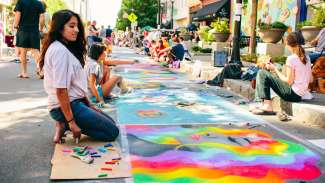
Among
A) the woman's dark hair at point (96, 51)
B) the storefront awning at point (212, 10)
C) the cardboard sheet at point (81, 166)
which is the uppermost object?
the storefront awning at point (212, 10)

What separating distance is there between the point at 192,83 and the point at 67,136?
6553mm

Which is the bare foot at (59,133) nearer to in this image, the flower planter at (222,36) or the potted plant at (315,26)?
the potted plant at (315,26)

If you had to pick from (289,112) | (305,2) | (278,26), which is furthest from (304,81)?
(305,2)

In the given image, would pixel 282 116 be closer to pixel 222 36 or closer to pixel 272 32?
pixel 272 32

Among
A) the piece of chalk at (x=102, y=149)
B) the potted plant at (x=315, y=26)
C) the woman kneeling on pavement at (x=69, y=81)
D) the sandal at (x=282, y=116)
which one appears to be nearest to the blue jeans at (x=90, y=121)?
the woman kneeling on pavement at (x=69, y=81)

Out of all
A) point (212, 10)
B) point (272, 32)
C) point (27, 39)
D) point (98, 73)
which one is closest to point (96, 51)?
point (98, 73)

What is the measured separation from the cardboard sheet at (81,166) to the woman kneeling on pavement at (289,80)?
327cm

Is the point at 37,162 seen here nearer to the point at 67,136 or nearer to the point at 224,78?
the point at 67,136

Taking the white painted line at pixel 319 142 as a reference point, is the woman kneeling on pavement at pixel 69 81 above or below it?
above

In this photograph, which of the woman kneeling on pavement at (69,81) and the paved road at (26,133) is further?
the woman kneeling on pavement at (69,81)

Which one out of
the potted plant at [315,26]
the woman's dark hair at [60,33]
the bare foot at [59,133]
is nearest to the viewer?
the woman's dark hair at [60,33]

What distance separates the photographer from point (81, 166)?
13.5ft

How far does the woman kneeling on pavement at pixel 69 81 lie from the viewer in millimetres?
4566

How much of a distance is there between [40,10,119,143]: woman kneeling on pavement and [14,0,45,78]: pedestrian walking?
20.0 feet
